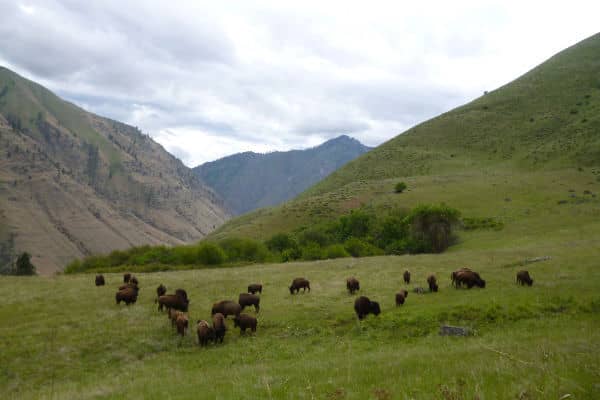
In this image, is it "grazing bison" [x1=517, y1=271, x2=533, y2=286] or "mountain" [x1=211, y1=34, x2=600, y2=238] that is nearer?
"grazing bison" [x1=517, y1=271, x2=533, y2=286]

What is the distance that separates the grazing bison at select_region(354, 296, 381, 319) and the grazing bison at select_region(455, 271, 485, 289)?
817 centimetres

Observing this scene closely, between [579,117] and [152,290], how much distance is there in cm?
13365

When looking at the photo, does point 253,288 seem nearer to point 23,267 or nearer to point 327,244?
point 327,244

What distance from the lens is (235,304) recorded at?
75.6ft

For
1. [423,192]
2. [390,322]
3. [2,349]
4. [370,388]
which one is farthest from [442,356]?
[423,192]

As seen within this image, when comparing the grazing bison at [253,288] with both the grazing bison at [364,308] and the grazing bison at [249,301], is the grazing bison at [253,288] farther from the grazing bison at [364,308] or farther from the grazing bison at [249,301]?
the grazing bison at [364,308]

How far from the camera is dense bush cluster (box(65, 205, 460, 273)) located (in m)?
60.2

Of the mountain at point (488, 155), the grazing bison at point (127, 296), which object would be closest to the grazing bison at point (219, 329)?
the grazing bison at point (127, 296)

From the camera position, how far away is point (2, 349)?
19094 mm

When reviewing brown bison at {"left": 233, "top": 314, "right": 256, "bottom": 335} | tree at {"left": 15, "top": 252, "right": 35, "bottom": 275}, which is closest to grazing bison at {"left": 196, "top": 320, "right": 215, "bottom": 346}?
brown bison at {"left": 233, "top": 314, "right": 256, "bottom": 335}

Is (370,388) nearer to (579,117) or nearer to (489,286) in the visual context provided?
(489,286)

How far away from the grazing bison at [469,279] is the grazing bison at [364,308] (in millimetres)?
8167

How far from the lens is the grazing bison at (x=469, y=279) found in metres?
26.3

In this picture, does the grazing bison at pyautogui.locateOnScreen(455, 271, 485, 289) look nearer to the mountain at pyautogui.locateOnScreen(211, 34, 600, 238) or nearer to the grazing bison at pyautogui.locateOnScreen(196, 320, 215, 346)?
the grazing bison at pyautogui.locateOnScreen(196, 320, 215, 346)
